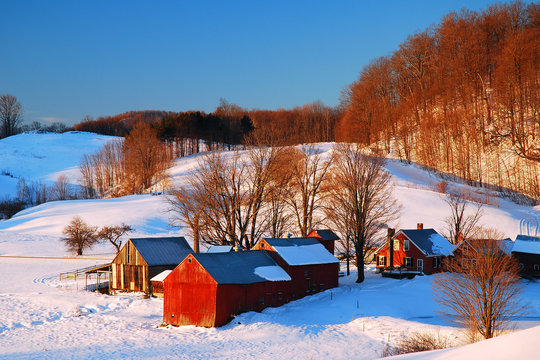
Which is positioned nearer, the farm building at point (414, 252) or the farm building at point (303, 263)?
the farm building at point (303, 263)

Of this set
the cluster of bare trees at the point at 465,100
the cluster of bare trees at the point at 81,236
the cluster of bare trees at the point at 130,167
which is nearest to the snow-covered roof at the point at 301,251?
the cluster of bare trees at the point at 81,236

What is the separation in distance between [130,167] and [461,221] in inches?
2473

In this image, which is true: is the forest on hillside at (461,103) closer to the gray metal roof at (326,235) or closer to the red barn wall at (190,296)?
the gray metal roof at (326,235)

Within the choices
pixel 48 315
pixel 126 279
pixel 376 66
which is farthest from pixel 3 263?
pixel 376 66

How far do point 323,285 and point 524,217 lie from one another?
1149 inches

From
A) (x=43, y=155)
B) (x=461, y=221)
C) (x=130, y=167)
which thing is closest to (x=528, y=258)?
(x=461, y=221)

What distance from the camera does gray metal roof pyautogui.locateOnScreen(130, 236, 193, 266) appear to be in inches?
1540

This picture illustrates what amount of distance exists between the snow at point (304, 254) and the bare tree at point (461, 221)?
688 inches

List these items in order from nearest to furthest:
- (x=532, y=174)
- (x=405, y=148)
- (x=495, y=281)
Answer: (x=495, y=281), (x=532, y=174), (x=405, y=148)

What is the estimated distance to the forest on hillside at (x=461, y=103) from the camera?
233ft

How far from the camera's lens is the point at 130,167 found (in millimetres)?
93938

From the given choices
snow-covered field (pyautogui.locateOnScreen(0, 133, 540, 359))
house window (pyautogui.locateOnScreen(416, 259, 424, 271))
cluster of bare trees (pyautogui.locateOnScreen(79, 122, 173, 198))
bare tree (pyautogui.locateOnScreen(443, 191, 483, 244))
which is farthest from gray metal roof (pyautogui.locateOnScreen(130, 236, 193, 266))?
cluster of bare trees (pyautogui.locateOnScreen(79, 122, 173, 198))

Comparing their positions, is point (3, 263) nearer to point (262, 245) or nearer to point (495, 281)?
point (262, 245)

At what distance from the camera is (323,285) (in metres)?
37.2
